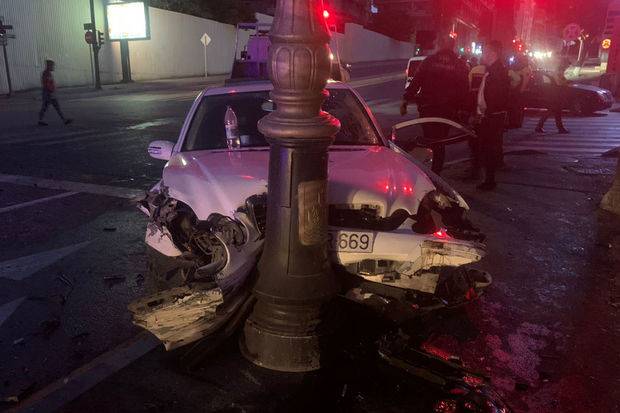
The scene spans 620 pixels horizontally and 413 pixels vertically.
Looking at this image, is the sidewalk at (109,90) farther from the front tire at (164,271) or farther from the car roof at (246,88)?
the front tire at (164,271)

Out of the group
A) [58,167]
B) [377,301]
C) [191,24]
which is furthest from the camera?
[191,24]

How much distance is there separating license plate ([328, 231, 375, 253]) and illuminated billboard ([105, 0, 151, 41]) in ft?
97.7

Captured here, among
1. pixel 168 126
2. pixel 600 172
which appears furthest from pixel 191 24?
pixel 600 172

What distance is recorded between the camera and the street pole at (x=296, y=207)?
304 cm

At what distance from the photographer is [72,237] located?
581cm

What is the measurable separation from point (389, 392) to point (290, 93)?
5.97ft

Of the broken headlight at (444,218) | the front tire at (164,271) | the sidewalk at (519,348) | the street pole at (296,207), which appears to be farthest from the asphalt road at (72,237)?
the broken headlight at (444,218)

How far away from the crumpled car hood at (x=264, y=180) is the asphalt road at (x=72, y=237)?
1.07 metres

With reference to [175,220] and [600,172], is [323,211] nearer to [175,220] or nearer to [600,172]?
[175,220]

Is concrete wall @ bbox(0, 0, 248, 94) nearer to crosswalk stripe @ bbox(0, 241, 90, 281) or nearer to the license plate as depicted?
crosswalk stripe @ bbox(0, 241, 90, 281)

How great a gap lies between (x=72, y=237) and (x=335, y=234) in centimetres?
358

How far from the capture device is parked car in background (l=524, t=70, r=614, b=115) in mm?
16984

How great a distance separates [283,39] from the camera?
304 centimetres

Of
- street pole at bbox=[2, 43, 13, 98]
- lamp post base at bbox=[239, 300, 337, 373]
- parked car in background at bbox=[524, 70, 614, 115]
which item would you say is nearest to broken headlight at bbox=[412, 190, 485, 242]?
lamp post base at bbox=[239, 300, 337, 373]
